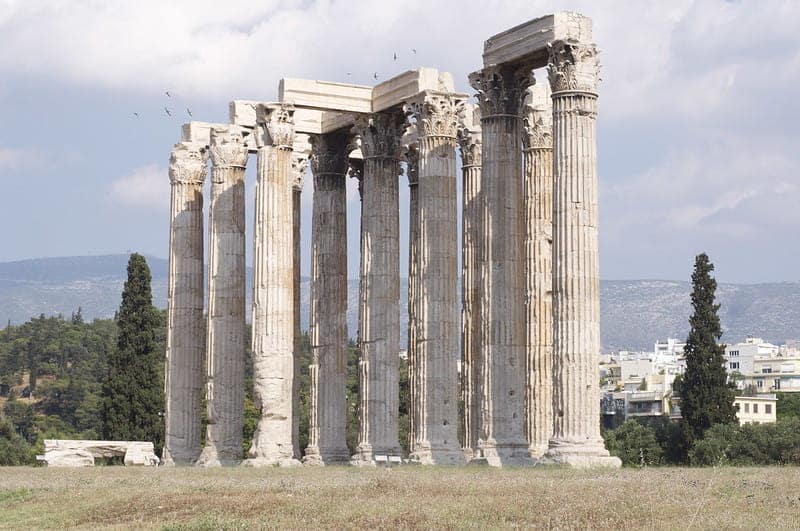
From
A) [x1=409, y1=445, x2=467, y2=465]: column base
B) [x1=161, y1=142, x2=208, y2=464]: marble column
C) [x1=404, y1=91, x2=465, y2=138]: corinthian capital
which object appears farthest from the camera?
[x1=161, y1=142, x2=208, y2=464]: marble column

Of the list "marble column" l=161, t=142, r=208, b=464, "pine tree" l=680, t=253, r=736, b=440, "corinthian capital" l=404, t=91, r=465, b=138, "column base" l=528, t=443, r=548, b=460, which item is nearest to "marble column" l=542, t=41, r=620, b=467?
"column base" l=528, t=443, r=548, b=460

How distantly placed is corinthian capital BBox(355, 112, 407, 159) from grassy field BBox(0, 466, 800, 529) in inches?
658

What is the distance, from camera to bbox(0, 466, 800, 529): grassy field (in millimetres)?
30641

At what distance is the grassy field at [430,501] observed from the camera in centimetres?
3064

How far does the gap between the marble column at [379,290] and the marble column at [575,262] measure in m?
12.4

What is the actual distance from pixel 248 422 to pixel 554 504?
58544 mm

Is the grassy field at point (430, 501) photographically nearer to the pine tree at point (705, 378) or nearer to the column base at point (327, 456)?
the column base at point (327, 456)

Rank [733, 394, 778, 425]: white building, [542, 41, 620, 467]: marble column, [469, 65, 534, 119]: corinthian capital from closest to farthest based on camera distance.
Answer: [542, 41, 620, 467]: marble column < [469, 65, 534, 119]: corinthian capital < [733, 394, 778, 425]: white building

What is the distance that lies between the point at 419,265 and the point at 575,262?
12.3 metres

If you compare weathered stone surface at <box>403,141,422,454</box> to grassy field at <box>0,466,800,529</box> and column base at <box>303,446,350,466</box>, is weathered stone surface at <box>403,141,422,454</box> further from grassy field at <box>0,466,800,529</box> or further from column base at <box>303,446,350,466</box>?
grassy field at <box>0,466,800,529</box>

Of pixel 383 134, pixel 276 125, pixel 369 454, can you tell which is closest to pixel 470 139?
pixel 383 134

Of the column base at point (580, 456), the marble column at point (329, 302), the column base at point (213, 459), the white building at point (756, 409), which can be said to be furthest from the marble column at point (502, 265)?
the white building at point (756, 409)

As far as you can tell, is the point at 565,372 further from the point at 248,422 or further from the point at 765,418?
the point at 765,418

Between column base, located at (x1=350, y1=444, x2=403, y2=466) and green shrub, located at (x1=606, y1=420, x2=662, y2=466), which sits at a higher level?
column base, located at (x1=350, y1=444, x2=403, y2=466)
